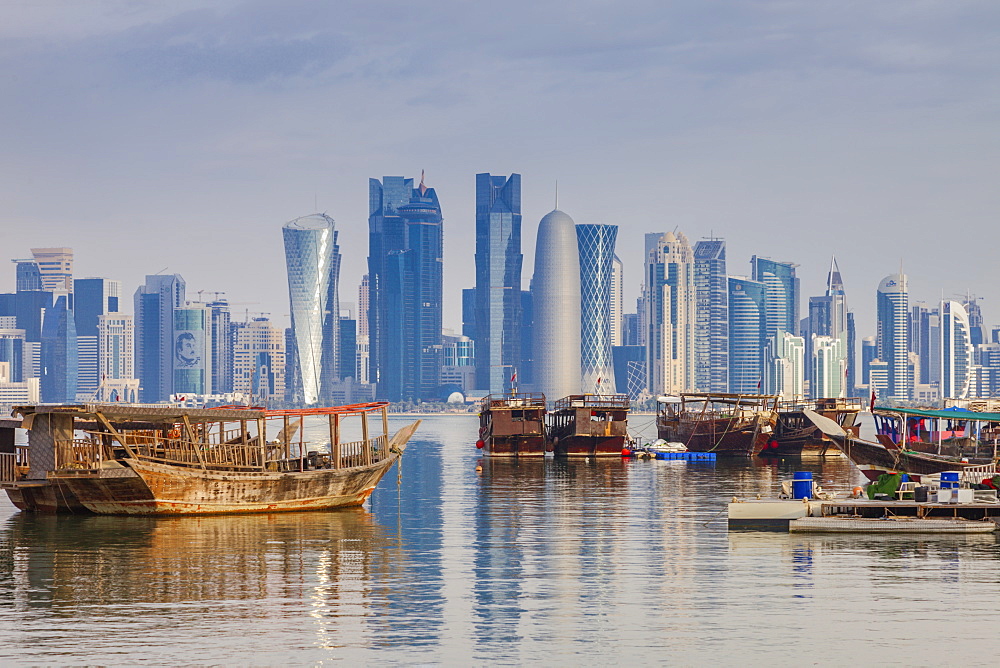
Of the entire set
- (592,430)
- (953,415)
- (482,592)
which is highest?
(953,415)

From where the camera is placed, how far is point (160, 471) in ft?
179

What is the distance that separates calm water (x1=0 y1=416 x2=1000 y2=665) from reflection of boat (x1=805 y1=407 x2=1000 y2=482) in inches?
613

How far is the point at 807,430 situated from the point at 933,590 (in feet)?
288

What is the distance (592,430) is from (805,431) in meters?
21.1

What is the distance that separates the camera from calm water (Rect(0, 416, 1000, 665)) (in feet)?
98.3

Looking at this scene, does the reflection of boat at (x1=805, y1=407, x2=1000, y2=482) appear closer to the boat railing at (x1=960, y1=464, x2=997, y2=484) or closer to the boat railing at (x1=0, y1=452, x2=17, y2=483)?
the boat railing at (x1=960, y1=464, x2=997, y2=484)

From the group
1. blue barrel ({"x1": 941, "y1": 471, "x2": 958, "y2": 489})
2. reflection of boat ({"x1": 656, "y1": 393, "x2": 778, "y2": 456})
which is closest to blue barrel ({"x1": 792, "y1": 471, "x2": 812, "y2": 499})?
blue barrel ({"x1": 941, "y1": 471, "x2": 958, "y2": 489})

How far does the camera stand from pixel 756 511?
5303 cm

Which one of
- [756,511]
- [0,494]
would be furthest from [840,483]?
[0,494]

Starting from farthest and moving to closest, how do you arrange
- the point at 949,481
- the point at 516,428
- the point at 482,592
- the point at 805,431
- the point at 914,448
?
the point at 805,431, the point at 516,428, the point at 914,448, the point at 949,481, the point at 482,592

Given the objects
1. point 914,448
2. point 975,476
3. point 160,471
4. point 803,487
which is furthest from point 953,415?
point 160,471

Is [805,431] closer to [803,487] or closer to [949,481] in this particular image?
[949,481]

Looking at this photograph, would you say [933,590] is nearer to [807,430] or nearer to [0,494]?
[0,494]

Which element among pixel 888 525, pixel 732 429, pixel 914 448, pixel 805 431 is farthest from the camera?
pixel 732 429
